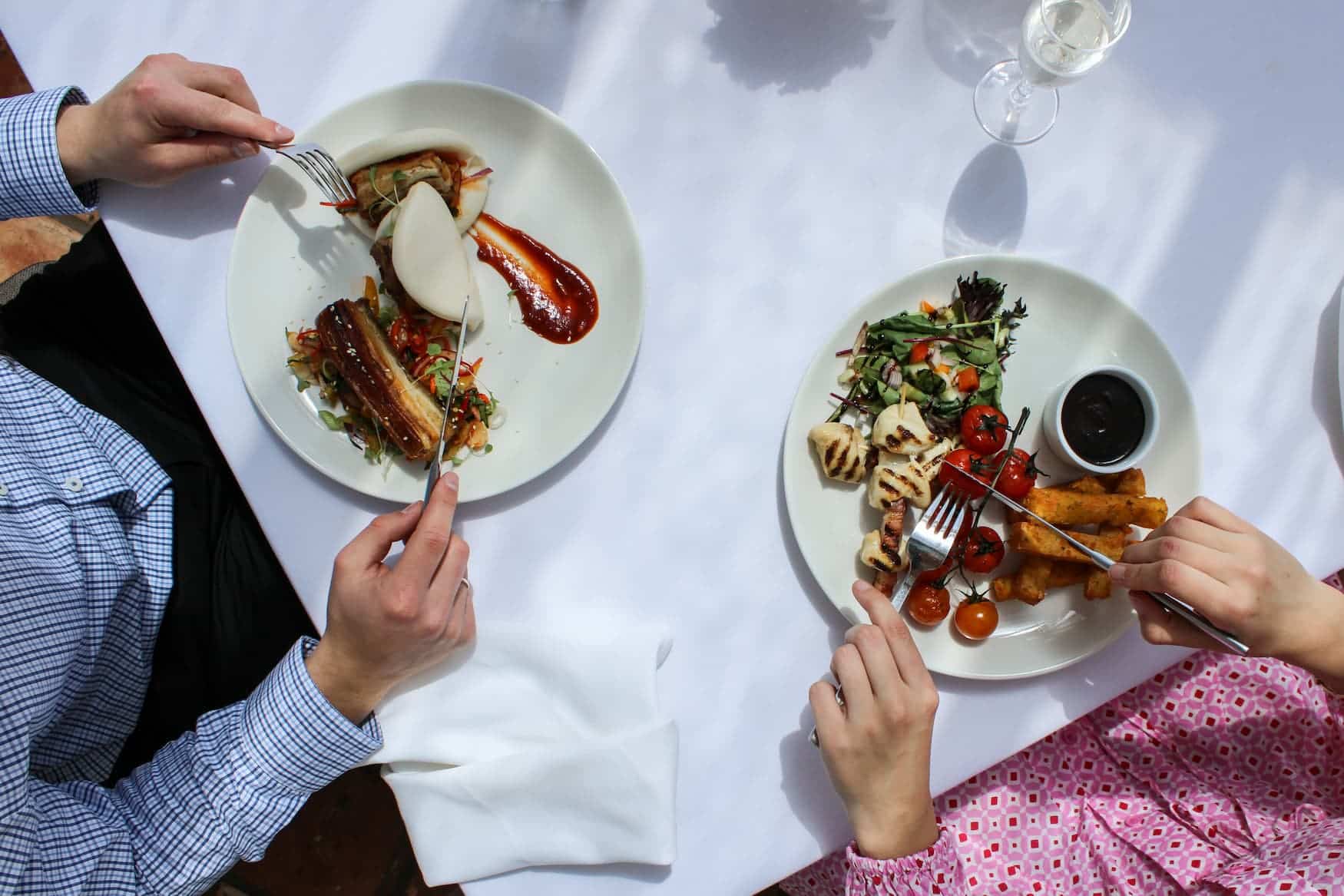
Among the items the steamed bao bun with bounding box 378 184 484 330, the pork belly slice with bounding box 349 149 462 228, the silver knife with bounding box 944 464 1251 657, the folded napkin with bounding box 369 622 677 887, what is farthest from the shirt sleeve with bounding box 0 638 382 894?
the silver knife with bounding box 944 464 1251 657

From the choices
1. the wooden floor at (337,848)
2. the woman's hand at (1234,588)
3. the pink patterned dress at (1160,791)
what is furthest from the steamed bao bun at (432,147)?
the wooden floor at (337,848)

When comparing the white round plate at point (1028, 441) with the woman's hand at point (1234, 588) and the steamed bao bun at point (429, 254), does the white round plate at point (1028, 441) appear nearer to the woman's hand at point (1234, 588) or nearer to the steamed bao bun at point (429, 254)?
the woman's hand at point (1234, 588)

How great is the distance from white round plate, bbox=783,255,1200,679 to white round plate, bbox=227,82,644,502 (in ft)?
1.10

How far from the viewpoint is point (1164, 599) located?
130 cm

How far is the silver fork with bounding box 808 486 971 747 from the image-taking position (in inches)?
52.3

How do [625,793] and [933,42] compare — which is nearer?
[625,793]

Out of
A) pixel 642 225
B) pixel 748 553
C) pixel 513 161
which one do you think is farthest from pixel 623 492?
pixel 513 161

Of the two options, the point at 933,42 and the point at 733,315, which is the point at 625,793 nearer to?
the point at 733,315

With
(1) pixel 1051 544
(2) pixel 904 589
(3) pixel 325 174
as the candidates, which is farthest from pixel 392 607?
(1) pixel 1051 544

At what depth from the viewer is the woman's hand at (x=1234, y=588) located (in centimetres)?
124

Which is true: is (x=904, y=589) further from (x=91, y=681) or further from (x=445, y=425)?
(x=91, y=681)

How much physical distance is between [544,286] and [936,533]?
73 centimetres

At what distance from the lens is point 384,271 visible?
139 cm

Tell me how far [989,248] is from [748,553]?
2.15ft
